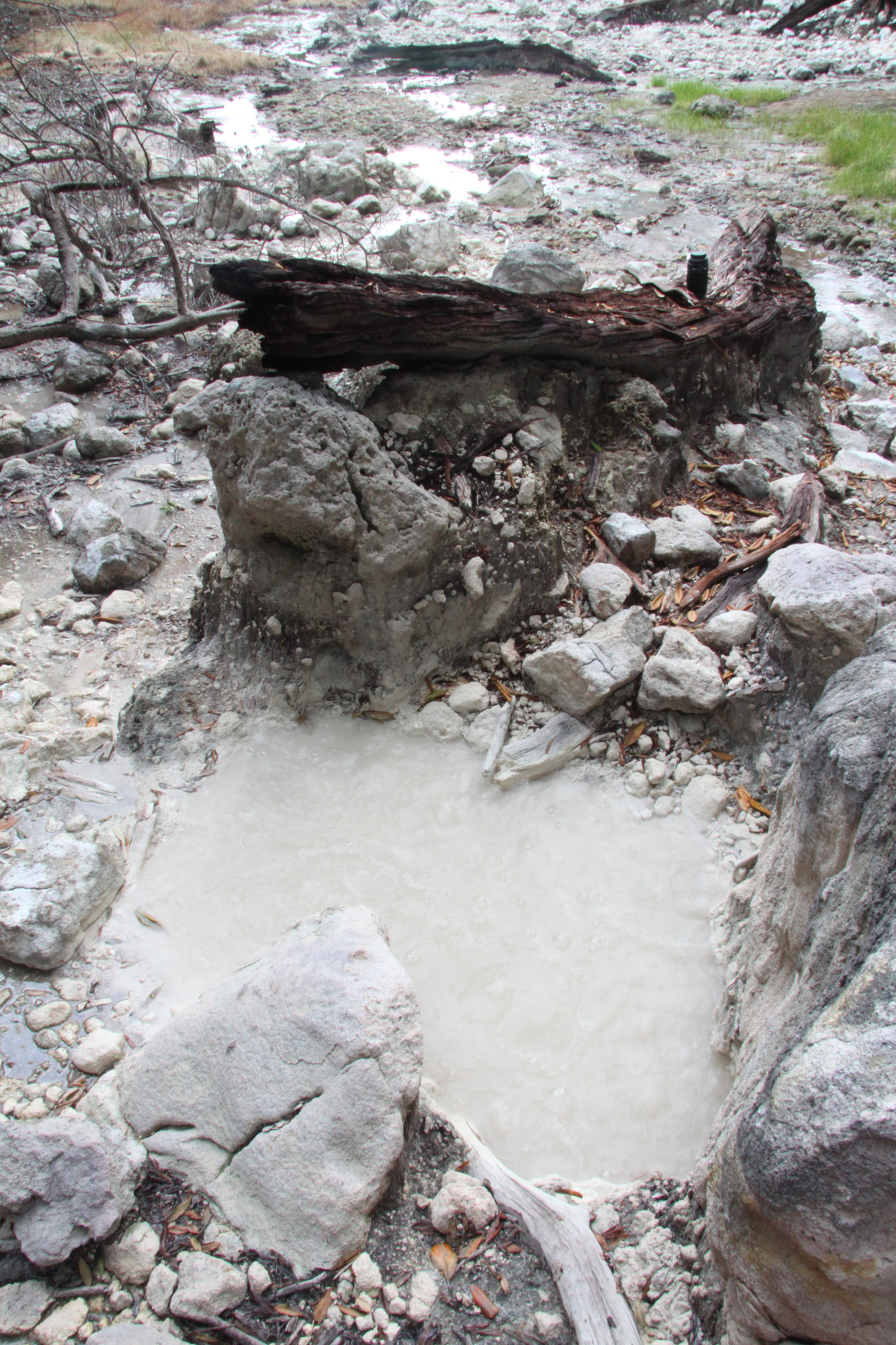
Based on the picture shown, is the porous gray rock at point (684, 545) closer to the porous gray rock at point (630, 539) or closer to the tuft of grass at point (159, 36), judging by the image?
the porous gray rock at point (630, 539)

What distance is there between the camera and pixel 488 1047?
2486 mm

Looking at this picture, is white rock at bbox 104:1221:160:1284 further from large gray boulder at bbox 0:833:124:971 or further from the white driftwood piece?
large gray boulder at bbox 0:833:124:971

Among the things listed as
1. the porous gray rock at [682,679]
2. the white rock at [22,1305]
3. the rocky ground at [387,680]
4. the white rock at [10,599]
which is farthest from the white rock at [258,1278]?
the white rock at [10,599]

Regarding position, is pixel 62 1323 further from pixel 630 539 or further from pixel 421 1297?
pixel 630 539

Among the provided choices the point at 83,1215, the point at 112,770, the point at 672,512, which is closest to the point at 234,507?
the point at 112,770

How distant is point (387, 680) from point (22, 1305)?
2.28m

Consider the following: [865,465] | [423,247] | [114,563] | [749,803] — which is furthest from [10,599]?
[423,247]

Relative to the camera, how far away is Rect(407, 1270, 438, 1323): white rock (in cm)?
184

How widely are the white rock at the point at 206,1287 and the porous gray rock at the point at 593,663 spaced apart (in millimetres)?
2114

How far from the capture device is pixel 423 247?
24.3 ft

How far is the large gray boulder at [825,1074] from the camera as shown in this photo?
129 cm

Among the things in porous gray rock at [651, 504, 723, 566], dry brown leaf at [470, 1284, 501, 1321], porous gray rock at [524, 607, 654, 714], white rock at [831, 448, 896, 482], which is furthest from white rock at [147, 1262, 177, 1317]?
white rock at [831, 448, 896, 482]

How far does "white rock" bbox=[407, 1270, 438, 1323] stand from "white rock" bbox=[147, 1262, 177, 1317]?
1.79 feet

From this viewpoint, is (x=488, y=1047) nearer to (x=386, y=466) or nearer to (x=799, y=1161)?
(x=799, y=1161)
